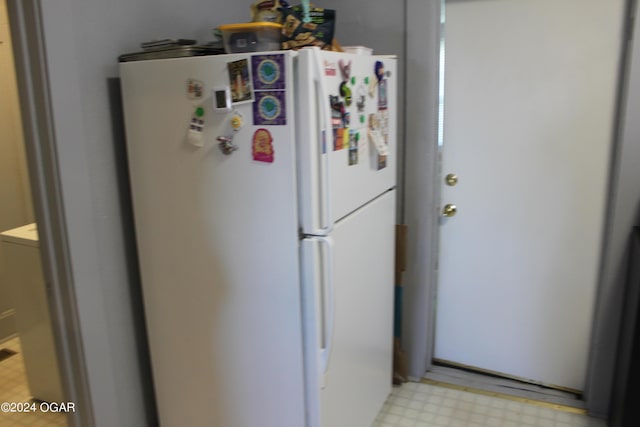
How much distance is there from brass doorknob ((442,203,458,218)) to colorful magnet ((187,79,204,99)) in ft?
4.74

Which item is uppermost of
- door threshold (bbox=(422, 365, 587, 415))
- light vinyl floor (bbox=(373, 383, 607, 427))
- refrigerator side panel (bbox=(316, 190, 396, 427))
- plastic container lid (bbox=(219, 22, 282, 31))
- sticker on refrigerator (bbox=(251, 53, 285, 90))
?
plastic container lid (bbox=(219, 22, 282, 31))

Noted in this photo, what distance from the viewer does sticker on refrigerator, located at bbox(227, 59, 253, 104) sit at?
1.38 meters

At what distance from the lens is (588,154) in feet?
7.07

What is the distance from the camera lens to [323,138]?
1.43 m

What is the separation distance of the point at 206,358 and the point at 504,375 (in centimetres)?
164

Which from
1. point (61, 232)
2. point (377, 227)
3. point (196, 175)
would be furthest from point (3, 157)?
point (377, 227)

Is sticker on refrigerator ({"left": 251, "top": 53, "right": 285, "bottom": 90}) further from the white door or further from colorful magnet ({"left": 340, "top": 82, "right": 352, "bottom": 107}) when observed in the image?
the white door

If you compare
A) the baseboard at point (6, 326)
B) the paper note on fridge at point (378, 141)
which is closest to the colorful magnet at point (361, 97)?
the paper note on fridge at point (378, 141)

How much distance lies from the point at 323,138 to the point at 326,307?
525mm

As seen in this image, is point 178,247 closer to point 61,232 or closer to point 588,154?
point 61,232

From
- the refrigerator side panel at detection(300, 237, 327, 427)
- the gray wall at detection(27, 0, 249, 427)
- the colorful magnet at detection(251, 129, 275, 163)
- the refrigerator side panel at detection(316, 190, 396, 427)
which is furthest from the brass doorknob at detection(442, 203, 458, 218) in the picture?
the gray wall at detection(27, 0, 249, 427)

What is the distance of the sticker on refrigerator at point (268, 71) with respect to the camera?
135cm

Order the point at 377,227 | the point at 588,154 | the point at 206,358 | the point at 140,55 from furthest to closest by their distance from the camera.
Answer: the point at 588,154 < the point at 377,227 < the point at 206,358 < the point at 140,55

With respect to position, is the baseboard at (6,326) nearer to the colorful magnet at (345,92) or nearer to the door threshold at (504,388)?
the door threshold at (504,388)
